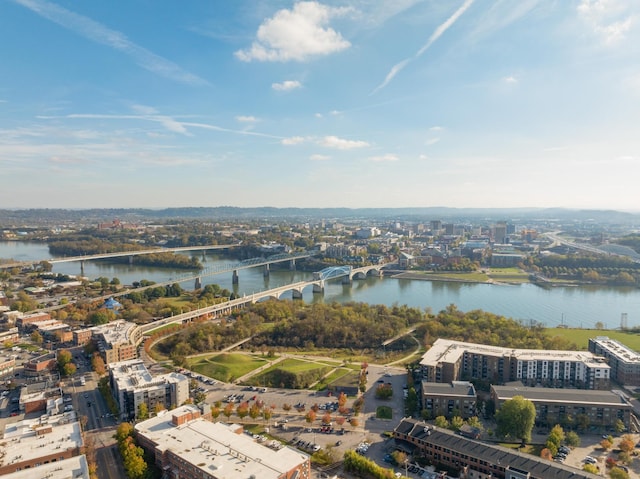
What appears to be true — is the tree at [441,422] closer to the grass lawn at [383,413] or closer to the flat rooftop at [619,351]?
the grass lawn at [383,413]

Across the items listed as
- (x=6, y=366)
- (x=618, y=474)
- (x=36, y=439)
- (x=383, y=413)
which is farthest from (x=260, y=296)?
(x=618, y=474)

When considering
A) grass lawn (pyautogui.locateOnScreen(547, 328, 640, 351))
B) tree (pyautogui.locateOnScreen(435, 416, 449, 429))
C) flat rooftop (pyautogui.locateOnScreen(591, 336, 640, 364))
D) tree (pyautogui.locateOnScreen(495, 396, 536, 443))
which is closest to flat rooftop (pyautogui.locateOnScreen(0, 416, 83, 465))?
tree (pyautogui.locateOnScreen(435, 416, 449, 429))

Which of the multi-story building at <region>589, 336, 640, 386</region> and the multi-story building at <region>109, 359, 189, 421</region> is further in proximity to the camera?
the multi-story building at <region>589, 336, 640, 386</region>

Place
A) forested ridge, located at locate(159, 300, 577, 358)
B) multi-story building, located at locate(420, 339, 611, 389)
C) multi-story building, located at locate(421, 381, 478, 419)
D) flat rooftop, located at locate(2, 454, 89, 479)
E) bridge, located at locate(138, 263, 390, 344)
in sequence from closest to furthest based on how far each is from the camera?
flat rooftop, located at locate(2, 454, 89, 479) → multi-story building, located at locate(421, 381, 478, 419) → multi-story building, located at locate(420, 339, 611, 389) → forested ridge, located at locate(159, 300, 577, 358) → bridge, located at locate(138, 263, 390, 344)

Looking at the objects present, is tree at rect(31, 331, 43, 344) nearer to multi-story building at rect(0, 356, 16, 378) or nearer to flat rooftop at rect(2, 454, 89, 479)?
multi-story building at rect(0, 356, 16, 378)

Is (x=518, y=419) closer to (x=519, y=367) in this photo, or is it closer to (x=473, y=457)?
(x=473, y=457)

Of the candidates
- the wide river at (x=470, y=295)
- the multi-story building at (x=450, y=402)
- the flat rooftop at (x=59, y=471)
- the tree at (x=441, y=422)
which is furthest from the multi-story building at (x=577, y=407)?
the wide river at (x=470, y=295)

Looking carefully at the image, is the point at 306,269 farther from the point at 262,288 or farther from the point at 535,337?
the point at 535,337
